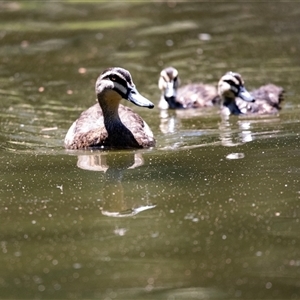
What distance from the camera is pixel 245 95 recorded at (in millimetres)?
11289

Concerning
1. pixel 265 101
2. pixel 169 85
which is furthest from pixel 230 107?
pixel 169 85

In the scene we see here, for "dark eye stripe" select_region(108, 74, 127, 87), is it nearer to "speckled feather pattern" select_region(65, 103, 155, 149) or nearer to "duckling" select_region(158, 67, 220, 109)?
"speckled feather pattern" select_region(65, 103, 155, 149)

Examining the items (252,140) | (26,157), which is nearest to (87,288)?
(26,157)

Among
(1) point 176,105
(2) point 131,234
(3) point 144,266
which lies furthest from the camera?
(1) point 176,105

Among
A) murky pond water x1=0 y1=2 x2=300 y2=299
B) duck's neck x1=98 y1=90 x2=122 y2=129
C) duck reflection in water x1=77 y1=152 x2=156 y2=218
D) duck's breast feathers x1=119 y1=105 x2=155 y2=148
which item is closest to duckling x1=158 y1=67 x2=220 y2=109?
murky pond water x1=0 y1=2 x2=300 y2=299

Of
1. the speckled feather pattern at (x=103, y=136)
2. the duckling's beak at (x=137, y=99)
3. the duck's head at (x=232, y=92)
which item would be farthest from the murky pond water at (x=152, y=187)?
the duckling's beak at (x=137, y=99)

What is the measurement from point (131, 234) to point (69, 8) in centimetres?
1204

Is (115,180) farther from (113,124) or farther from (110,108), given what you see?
(110,108)

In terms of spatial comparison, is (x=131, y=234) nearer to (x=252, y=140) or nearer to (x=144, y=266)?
(x=144, y=266)

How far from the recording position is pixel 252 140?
9.03 meters

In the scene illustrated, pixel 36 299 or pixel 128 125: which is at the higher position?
pixel 128 125

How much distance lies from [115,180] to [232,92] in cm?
404

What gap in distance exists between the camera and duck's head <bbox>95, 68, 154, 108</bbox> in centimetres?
911

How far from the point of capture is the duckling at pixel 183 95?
1170cm
